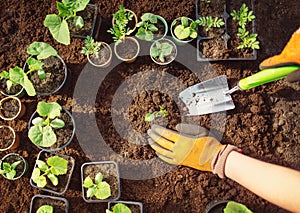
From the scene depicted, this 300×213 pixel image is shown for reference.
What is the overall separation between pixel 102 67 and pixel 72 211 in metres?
1.04

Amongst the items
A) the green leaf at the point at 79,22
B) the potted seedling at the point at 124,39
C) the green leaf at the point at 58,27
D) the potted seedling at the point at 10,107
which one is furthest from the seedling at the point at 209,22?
the potted seedling at the point at 10,107

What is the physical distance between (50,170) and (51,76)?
2.16 ft

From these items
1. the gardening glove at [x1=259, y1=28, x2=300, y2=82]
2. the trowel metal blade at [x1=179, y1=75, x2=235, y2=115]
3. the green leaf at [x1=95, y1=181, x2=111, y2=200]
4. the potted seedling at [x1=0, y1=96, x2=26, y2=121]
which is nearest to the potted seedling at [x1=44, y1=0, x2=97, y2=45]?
the potted seedling at [x1=0, y1=96, x2=26, y2=121]

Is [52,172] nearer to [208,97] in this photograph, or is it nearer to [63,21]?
[63,21]

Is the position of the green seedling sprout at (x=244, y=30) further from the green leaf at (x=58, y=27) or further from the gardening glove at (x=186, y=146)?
the green leaf at (x=58, y=27)

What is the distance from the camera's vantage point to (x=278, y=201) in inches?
87.4

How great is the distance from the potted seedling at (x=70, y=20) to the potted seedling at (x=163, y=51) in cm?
47

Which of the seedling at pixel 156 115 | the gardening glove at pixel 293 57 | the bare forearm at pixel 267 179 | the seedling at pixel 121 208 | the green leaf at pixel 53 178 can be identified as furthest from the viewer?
the seedling at pixel 156 115

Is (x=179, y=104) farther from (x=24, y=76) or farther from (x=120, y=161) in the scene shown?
(x=24, y=76)

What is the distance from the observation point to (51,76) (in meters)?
2.67

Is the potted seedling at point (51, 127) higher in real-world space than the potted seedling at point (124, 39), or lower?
lower

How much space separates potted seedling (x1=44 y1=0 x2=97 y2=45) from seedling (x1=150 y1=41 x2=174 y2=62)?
47cm

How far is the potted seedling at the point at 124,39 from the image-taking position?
2.61m

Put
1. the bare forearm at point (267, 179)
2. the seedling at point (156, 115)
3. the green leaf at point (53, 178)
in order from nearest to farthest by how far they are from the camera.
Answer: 1. the bare forearm at point (267, 179)
2. the green leaf at point (53, 178)
3. the seedling at point (156, 115)
